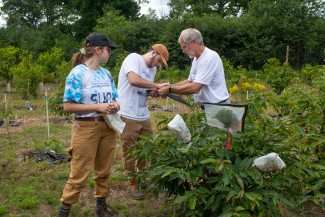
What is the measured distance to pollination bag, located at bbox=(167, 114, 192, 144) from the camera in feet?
8.61

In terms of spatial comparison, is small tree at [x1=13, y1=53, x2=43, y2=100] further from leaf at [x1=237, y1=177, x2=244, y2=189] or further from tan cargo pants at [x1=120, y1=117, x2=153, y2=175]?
leaf at [x1=237, y1=177, x2=244, y2=189]

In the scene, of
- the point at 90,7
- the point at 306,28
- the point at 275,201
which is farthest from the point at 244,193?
the point at 90,7

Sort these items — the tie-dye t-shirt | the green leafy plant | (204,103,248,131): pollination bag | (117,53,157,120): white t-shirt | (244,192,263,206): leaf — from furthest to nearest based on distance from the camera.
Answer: (117,53,157,120): white t-shirt
the tie-dye t-shirt
(204,103,248,131): pollination bag
the green leafy plant
(244,192,263,206): leaf

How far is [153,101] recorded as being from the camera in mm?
11312

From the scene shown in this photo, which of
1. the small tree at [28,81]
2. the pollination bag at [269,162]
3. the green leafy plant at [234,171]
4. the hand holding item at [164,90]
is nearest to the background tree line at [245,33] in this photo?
the small tree at [28,81]

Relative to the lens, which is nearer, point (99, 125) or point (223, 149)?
point (223, 149)

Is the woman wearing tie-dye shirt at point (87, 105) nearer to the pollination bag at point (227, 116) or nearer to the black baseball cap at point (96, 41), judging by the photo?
the black baseball cap at point (96, 41)

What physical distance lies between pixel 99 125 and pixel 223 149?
97 centimetres

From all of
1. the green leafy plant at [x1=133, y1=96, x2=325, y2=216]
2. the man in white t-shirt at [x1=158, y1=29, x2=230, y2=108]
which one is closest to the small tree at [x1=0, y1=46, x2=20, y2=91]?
the man in white t-shirt at [x1=158, y1=29, x2=230, y2=108]

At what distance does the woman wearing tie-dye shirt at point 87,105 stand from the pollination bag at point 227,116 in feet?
2.45

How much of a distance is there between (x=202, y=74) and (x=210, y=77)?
0.07 metres

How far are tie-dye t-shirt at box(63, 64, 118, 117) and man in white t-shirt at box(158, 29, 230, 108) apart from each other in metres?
0.64

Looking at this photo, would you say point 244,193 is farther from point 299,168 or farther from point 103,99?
point 103,99

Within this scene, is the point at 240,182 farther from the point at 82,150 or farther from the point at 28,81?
the point at 28,81
